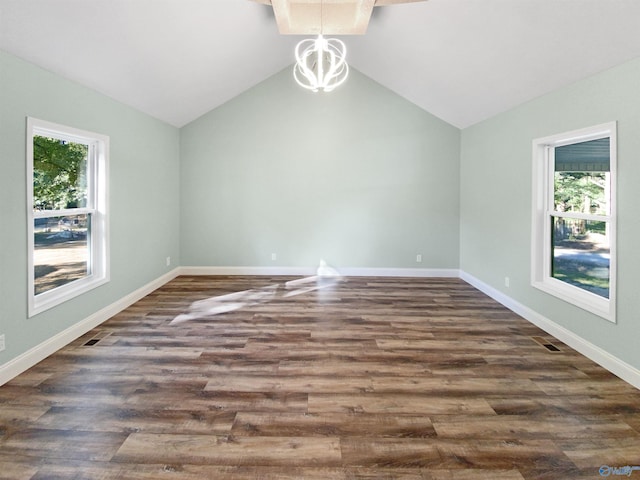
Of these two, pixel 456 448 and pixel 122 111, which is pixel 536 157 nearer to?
pixel 456 448

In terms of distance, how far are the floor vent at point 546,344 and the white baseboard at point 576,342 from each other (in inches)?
5.6

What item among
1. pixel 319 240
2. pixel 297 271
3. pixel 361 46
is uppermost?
pixel 361 46

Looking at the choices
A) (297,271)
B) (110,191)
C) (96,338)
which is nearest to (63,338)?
(96,338)

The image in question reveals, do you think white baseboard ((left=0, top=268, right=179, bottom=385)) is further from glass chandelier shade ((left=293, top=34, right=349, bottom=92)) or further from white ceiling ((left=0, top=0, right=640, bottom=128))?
glass chandelier shade ((left=293, top=34, right=349, bottom=92))

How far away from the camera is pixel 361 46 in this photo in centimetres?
530

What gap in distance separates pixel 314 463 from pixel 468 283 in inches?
186

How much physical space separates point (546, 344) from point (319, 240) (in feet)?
12.4

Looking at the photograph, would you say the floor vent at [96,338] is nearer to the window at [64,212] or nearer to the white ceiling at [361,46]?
the window at [64,212]

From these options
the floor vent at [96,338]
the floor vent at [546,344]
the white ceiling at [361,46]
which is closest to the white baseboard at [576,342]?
the floor vent at [546,344]

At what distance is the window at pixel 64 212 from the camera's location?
3.10 metres

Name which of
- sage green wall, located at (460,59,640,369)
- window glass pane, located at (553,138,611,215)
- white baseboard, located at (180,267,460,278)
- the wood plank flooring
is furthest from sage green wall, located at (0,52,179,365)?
window glass pane, located at (553,138,611,215)

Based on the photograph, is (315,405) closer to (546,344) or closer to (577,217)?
(546,344)

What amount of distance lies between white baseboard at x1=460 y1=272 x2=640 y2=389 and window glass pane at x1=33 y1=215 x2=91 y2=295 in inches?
184

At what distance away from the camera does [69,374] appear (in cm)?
283
